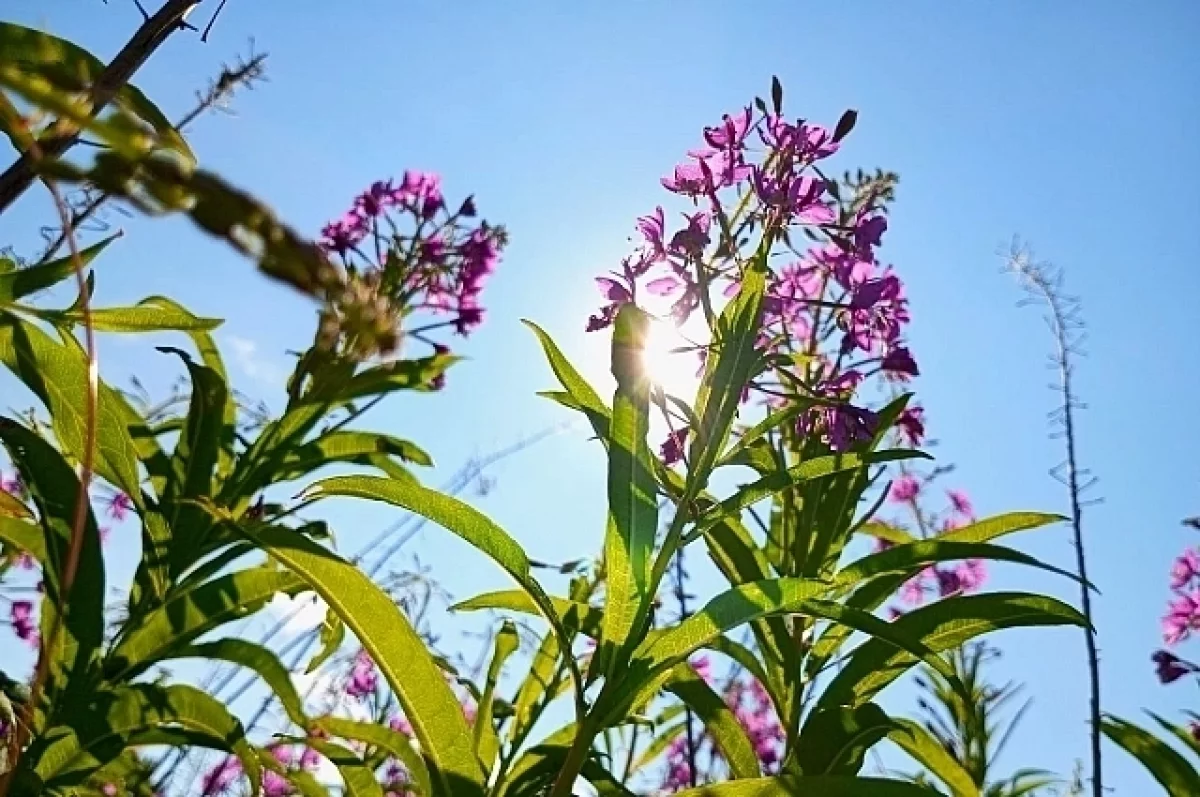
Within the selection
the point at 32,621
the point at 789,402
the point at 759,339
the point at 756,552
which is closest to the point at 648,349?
the point at 759,339

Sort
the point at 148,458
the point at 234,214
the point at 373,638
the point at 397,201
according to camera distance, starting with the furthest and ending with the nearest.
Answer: the point at 397,201, the point at 148,458, the point at 373,638, the point at 234,214

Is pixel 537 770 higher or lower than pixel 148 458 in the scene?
lower

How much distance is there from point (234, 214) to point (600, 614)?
74.0 inches

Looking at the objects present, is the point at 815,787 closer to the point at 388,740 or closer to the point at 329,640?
the point at 388,740

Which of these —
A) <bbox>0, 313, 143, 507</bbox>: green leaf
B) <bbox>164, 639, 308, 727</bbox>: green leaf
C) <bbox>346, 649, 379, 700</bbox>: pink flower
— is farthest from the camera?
<bbox>346, 649, 379, 700</bbox>: pink flower

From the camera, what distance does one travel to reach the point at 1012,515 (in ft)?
6.87

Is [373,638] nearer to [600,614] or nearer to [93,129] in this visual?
[600,614]

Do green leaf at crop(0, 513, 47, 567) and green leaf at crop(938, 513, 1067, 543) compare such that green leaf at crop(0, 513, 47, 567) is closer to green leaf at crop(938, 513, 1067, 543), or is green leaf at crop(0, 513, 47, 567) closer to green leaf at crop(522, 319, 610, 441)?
green leaf at crop(522, 319, 610, 441)

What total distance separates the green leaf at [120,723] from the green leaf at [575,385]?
91 cm

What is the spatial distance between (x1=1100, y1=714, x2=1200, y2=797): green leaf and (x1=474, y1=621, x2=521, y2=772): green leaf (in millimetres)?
1421

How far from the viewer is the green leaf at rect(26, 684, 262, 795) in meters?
2.07

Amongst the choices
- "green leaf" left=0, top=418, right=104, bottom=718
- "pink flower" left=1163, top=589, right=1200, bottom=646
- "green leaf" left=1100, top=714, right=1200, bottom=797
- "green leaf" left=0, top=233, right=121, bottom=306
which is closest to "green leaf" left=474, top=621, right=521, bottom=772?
"green leaf" left=0, top=418, right=104, bottom=718

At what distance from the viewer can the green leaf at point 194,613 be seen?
7.46ft

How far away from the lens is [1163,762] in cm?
242
